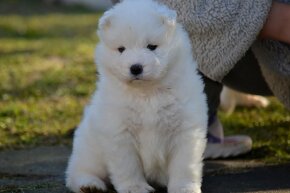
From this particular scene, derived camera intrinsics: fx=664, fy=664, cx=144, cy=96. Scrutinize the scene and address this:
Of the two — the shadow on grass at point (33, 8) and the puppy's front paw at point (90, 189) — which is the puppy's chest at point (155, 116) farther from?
the shadow on grass at point (33, 8)

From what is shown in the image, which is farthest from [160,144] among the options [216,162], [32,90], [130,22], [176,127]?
[32,90]

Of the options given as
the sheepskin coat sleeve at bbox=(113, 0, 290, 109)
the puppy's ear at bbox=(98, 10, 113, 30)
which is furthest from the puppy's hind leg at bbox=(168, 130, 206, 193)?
the sheepskin coat sleeve at bbox=(113, 0, 290, 109)

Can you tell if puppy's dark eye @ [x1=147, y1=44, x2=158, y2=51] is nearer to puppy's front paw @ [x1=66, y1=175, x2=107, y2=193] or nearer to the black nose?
the black nose

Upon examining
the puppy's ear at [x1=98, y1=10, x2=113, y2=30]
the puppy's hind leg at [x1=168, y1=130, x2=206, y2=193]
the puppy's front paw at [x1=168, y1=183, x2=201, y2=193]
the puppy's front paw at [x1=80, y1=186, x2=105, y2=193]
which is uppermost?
the puppy's ear at [x1=98, y1=10, x2=113, y2=30]

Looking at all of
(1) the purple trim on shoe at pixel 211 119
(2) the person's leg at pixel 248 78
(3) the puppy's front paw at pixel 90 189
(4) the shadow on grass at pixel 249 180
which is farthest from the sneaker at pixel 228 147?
(3) the puppy's front paw at pixel 90 189

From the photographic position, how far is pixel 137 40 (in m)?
2.67

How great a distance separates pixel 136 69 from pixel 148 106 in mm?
221

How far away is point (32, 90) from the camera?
532 centimetres

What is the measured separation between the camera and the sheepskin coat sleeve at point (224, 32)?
326 centimetres

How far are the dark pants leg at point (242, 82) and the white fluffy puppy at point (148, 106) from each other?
2.63 feet

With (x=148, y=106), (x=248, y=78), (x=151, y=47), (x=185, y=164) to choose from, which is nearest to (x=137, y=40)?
(x=151, y=47)

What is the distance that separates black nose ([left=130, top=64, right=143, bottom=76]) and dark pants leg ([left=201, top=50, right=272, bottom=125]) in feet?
3.24

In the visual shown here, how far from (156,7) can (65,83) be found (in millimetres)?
2909

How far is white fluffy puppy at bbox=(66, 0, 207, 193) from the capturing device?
2705 mm
